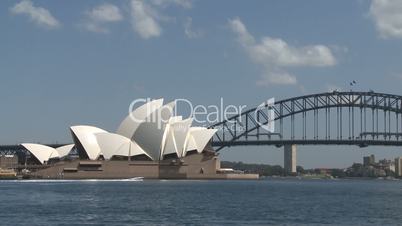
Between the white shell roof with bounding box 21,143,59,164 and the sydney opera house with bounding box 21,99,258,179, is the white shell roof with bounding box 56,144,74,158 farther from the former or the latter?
the sydney opera house with bounding box 21,99,258,179

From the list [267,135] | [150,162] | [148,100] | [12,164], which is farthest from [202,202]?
[12,164]

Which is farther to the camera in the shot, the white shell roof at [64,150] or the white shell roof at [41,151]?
the white shell roof at [64,150]

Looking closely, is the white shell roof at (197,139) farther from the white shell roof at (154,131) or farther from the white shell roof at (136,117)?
the white shell roof at (136,117)

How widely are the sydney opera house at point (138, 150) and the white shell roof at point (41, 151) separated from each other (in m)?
0.34

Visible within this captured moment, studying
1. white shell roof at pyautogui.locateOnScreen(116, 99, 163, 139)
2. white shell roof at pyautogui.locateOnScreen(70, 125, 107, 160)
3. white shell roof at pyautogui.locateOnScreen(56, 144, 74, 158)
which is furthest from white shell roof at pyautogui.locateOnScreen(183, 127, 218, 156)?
white shell roof at pyautogui.locateOnScreen(56, 144, 74, 158)

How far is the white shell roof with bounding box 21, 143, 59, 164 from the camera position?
13162 cm

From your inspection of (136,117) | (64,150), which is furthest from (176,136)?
(64,150)

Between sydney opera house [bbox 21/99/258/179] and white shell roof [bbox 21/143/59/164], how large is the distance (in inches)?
13.4

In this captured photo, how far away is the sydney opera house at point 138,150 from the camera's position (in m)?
117

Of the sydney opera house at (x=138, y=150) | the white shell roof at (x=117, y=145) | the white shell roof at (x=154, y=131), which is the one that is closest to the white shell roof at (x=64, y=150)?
the sydney opera house at (x=138, y=150)

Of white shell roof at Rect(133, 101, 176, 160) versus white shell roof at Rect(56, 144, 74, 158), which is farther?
white shell roof at Rect(56, 144, 74, 158)

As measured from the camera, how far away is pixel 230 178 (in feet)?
474

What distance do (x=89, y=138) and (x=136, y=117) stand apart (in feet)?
34.7

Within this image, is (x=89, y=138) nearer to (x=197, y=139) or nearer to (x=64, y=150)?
(x=64, y=150)
